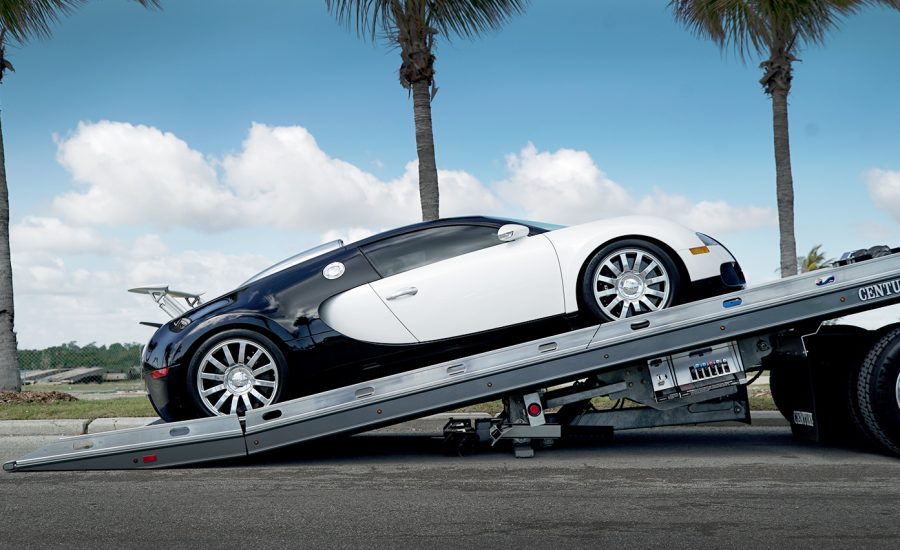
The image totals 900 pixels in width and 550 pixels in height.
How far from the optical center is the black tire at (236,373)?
19.8 feet

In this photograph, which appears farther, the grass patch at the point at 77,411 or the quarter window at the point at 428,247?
the grass patch at the point at 77,411

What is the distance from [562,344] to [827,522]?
205 centimetres

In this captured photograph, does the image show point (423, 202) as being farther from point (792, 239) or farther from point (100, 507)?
point (100, 507)

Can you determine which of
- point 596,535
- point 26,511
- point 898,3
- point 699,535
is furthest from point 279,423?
point 898,3

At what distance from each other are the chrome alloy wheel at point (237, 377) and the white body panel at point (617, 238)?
2195mm

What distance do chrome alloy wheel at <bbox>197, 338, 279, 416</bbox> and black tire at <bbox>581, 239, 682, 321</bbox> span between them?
234cm

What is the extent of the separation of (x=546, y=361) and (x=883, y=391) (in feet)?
7.57

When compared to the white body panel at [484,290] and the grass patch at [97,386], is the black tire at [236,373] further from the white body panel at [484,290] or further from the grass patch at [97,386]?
the grass patch at [97,386]

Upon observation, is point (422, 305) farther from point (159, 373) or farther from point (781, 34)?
point (781, 34)

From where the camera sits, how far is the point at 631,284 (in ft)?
19.8

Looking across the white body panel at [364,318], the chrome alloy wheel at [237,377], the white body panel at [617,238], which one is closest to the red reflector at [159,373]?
the chrome alloy wheel at [237,377]

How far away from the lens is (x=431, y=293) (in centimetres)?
595

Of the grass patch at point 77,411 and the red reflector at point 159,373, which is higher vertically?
the grass patch at point 77,411

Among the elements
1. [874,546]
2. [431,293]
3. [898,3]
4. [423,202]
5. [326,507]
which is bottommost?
[874,546]
